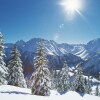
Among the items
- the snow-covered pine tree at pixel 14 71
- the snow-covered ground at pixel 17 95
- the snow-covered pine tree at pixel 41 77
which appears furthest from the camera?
the snow-covered pine tree at pixel 14 71

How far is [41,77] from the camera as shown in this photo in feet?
118

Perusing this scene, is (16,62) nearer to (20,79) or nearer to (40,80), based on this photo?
(20,79)

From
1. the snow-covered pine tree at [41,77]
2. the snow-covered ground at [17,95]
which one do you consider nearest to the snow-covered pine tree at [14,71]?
the snow-covered ground at [17,95]

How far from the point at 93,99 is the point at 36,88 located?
55.0 ft

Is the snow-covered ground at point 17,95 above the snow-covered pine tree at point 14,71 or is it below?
below

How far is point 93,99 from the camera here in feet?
152

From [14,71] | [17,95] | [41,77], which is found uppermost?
[14,71]

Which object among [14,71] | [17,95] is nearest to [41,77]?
[17,95]

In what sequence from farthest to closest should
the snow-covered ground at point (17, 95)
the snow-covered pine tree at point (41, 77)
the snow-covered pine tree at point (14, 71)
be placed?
the snow-covered pine tree at point (14, 71)
the snow-covered pine tree at point (41, 77)
the snow-covered ground at point (17, 95)

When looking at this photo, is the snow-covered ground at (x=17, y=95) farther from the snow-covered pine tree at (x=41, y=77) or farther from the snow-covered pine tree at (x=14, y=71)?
the snow-covered pine tree at (x=14, y=71)

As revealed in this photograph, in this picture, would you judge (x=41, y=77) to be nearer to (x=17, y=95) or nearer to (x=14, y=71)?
(x=17, y=95)

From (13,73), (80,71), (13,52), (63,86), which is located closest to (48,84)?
(13,73)

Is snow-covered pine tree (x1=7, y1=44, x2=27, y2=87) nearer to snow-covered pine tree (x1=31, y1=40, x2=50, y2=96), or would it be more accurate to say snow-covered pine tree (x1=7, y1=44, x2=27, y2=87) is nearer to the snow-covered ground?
the snow-covered ground

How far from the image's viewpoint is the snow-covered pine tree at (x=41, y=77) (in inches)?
1406
